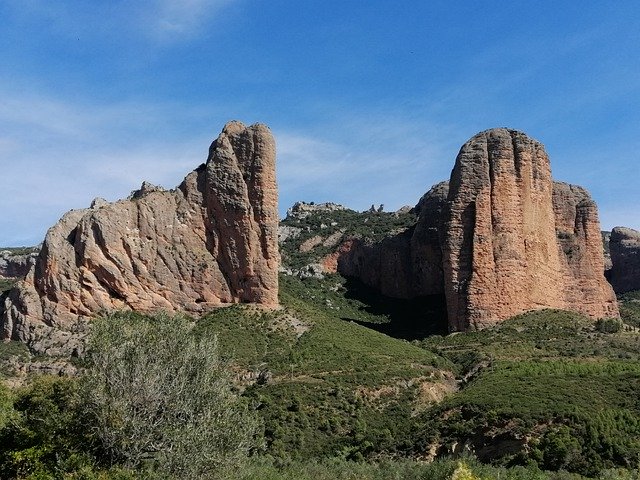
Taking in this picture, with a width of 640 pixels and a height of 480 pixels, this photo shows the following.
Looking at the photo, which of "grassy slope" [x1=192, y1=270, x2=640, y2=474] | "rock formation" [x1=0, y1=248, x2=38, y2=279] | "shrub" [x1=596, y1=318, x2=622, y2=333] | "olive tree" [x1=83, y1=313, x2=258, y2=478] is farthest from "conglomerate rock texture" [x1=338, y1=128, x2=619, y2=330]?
"rock formation" [x1=0, y1=248, x2=38, y2=279]

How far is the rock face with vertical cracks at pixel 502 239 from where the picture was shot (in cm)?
6969

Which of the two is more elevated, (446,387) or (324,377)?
(324,377)

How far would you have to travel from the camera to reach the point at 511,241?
71.2 metres

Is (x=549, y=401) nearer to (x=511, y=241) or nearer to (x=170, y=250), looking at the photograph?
(x=511, y=241)

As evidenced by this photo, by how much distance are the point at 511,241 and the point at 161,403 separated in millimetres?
50696

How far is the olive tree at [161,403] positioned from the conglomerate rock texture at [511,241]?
145ft

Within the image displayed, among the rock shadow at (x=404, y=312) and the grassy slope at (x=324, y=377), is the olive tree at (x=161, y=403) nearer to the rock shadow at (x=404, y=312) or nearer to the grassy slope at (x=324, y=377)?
the grassy slope at (x=324, y=377)

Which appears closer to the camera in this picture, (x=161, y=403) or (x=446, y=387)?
(x=161, y=403)

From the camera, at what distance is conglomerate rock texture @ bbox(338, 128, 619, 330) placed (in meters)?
69.9

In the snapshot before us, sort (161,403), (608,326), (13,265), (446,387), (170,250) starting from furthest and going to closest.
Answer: (13,265) < (608,326) < (170,250) < (446,387) < (161,403)

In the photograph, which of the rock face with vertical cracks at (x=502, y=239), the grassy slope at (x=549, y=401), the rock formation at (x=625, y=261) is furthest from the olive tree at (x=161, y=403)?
the rock formation at (x=625, y=261)

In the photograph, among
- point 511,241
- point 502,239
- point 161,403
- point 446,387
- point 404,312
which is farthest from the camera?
point 404,312

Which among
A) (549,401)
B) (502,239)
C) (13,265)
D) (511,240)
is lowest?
(549,401)

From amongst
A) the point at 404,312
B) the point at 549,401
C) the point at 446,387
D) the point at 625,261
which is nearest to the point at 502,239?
the point at 404,312
